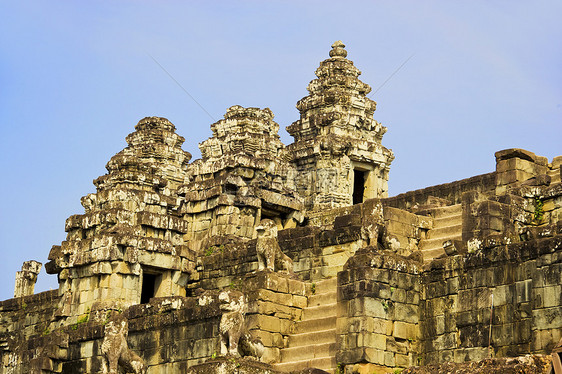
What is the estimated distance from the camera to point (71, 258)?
1401 inches

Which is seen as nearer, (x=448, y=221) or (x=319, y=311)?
(x=319, y=311)

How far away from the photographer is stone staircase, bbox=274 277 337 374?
26.5 metres

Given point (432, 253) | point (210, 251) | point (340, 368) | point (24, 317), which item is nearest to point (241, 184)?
point (210, 251)

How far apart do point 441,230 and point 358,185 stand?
1375 centimetres

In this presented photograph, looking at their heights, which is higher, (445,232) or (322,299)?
(445,232)

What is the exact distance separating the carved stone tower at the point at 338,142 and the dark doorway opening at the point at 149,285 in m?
7.40

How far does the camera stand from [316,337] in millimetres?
27453

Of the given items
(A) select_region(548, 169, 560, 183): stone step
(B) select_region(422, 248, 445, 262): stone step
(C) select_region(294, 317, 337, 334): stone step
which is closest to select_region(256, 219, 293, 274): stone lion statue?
(C) select_region(294, 317, 337, 334): stone step

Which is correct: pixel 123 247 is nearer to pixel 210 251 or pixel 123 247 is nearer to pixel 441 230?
pixel 210 251

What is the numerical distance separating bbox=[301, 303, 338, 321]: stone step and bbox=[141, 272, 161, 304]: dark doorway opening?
8.09m

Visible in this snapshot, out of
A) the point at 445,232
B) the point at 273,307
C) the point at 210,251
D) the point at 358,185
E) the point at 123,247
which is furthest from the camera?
the point at 358,185

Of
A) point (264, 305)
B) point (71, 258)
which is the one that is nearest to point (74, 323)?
point (71, 258)

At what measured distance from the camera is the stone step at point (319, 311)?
2809 centimetres

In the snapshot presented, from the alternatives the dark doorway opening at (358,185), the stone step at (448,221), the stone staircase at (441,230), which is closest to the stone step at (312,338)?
the stone staircase at (441,230)
